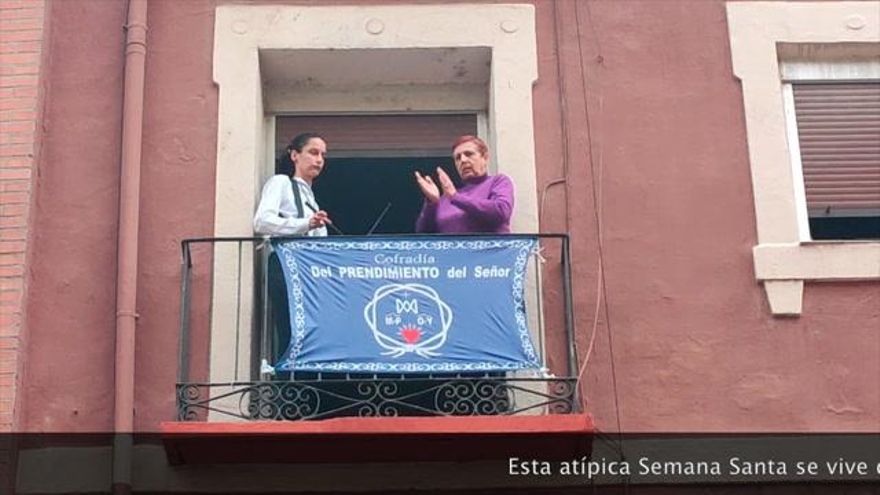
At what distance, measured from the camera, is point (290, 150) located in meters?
9.64

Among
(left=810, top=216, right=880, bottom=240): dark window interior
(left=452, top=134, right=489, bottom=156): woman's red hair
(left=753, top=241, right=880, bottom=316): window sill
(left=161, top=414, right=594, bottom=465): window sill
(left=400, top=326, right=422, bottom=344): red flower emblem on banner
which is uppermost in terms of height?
→ (left=452, top=134, right=489, bottom=156): woman's red hair

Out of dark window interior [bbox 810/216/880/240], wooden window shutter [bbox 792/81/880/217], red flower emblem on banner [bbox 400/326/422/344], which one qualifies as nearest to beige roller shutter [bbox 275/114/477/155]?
red flower emblem on banner [bbox 400/326/422/344]

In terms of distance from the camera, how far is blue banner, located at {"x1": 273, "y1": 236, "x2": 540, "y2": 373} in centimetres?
867

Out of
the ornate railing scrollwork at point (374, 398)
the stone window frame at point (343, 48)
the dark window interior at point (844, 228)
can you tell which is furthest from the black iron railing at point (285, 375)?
the dark window interior at point (844, 228)

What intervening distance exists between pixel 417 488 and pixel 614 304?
5.39 ft

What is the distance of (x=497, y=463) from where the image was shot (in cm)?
862

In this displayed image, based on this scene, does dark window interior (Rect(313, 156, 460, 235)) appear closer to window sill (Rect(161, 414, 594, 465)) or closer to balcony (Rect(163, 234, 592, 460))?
balcony (Rect(163, 234, 592, 460))

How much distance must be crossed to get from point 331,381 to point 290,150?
174 cm

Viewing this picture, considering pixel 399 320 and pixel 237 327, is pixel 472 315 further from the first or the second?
pixel 237 327

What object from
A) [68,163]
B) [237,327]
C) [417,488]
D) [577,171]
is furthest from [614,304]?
[68,163]

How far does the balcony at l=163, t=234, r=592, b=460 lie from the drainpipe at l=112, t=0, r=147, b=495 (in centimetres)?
31

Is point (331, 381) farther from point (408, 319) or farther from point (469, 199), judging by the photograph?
point (469, 199)

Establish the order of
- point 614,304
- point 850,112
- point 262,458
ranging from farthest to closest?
point 850,112, point 614,304, point 262,458

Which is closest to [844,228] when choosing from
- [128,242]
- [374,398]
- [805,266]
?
[805,266]
